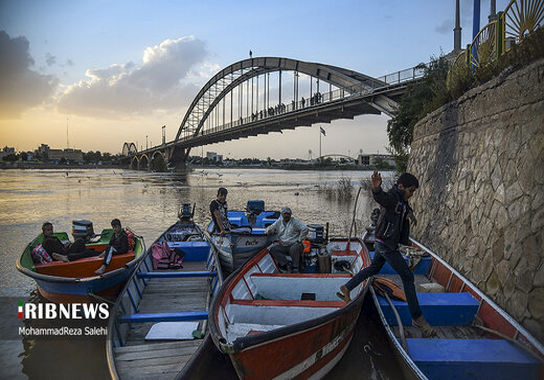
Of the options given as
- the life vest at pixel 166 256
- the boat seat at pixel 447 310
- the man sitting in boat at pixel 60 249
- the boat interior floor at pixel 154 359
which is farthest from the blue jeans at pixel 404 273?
the man sitting in boat at pixel 60 249

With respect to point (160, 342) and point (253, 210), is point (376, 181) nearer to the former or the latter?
point (160, 342)

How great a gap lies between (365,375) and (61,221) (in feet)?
52.2

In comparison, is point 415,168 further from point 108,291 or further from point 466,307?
point 108,291

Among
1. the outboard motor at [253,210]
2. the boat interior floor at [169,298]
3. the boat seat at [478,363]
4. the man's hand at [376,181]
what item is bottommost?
the boat interior floor at [169,298]

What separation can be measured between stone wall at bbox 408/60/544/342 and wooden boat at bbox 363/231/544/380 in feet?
0.69

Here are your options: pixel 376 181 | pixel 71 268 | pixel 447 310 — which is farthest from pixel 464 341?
pixel 71 268

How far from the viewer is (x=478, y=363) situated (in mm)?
3305

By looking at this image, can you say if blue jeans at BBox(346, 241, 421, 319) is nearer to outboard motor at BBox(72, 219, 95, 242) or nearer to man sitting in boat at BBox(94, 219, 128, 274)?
man sitting in boat at BBox(94, 219, 128, 274)

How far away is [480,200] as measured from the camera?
5578 mm

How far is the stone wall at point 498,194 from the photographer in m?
3.96

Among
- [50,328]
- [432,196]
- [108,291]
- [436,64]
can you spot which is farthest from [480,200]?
[436,64]

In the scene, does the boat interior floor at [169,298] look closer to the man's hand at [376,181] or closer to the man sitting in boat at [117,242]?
the man sitting in boat at [117,242]

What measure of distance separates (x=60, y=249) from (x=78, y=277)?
3.21ft

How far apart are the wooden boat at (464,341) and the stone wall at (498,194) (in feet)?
0.69
